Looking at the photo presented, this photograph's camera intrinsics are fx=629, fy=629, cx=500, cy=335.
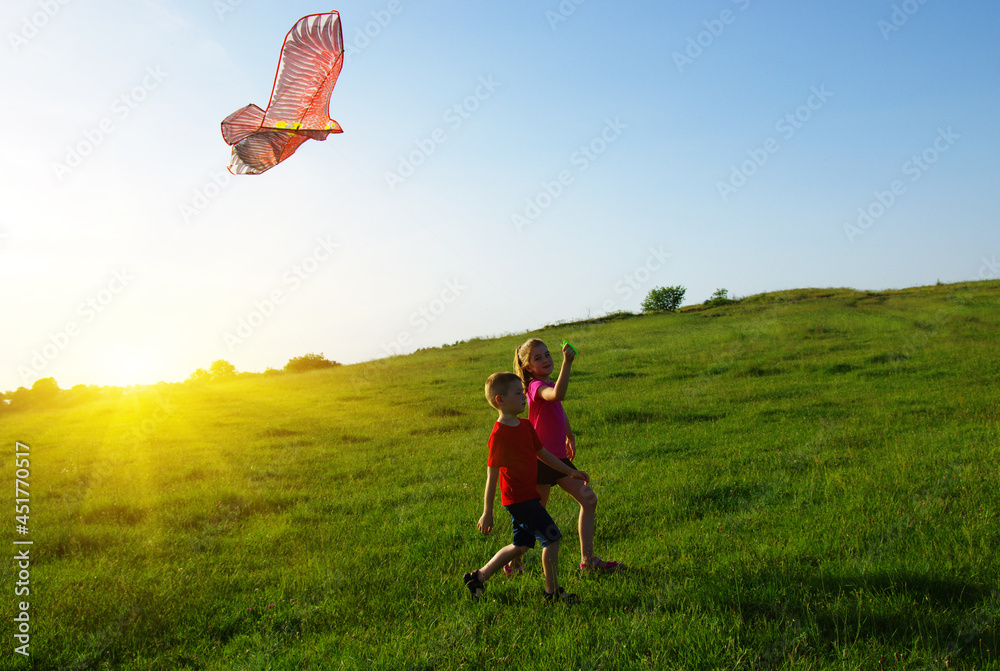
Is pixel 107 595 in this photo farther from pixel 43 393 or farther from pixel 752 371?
pixel 43 393

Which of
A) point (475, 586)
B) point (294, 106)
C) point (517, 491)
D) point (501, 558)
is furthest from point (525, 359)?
point (294, 106)

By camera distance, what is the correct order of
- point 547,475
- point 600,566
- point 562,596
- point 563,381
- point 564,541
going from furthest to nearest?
point 564,541 < point 547,475 < point 600,566 < point 563,381 < point 562,596

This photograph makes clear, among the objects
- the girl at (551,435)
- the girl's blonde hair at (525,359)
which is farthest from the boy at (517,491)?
the girl's blonde hair at (525,359)

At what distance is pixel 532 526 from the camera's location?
4.91 meters

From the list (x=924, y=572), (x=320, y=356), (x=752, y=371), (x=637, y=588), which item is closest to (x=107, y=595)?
(x=637, y=588)

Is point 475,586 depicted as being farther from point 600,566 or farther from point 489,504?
point 600,566

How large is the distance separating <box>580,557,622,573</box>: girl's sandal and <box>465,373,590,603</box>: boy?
52cm

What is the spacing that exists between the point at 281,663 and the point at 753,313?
3600 cm

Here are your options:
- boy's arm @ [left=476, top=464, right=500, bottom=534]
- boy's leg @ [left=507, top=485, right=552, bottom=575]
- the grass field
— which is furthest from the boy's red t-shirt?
the grass field

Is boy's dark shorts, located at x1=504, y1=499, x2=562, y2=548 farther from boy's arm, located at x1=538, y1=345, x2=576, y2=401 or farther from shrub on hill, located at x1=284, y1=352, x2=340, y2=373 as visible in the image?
shrub on hill, located at x1=284, y1=352, x2=340, y2=373

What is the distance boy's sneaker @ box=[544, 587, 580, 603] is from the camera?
4.84 meters

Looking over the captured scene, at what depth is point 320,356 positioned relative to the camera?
1507 inches

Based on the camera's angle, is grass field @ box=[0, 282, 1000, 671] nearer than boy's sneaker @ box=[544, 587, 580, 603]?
Yes

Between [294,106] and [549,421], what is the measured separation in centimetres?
460
